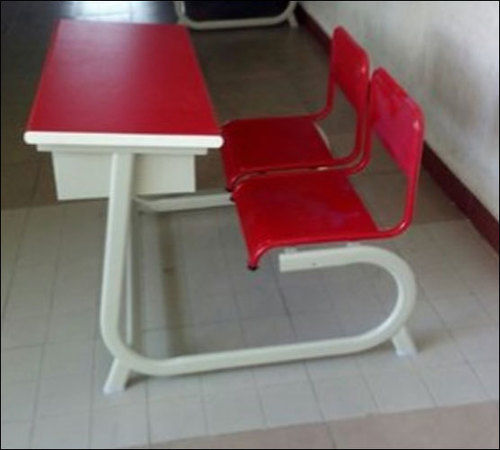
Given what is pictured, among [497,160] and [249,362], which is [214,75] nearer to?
[497,160]

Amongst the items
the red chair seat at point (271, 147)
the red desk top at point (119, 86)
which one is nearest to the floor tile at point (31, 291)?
the red chair seat at point (271, 147)

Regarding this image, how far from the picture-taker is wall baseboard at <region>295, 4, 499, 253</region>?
232 cm

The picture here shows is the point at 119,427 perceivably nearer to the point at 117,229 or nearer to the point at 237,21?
the point at 117,229

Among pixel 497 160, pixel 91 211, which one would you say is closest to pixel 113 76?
pixel 91 211

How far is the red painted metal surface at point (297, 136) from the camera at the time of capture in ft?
6.32

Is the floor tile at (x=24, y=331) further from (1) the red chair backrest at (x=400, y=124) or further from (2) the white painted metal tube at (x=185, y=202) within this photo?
(1) the red chair backrest at (x=400, y=124)

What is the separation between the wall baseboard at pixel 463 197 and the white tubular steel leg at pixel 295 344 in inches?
25.6

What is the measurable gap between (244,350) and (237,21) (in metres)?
3.29

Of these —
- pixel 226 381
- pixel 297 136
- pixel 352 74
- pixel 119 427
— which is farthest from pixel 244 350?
pixel 352 74

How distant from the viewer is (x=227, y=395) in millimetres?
1762

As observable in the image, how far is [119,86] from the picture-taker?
4.83ft

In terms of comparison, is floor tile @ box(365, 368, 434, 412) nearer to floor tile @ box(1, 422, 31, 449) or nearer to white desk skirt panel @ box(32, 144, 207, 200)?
white desk skirt panel @ box(32, 144, 207, 200)

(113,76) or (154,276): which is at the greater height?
(113,76)

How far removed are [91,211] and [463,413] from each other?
4.95 ft
